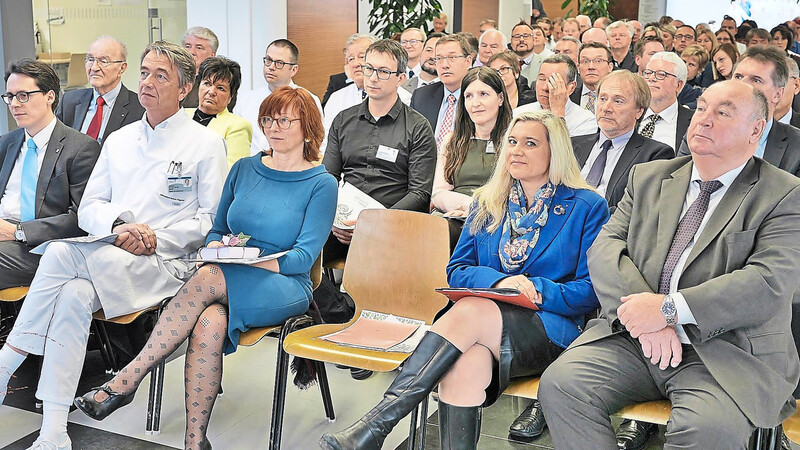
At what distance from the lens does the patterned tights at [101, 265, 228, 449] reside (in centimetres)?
295

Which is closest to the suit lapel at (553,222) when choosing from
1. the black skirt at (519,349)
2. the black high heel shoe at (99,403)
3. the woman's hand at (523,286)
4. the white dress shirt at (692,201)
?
the woman's hand at (523,286)

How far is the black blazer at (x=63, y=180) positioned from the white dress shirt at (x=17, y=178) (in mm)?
41

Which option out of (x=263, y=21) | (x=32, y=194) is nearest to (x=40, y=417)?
(x=32, y=194)

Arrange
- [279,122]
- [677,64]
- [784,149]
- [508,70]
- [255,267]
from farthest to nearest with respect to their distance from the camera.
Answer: [508,70] → [677,64] → [784,149] → [279,122] → [255,267]

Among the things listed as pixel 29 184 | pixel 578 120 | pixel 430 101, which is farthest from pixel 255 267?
Result: pixel 430 101

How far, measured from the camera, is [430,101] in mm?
5535

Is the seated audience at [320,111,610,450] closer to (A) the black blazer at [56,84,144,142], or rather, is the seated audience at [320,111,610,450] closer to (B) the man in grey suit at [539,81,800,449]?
(B) the man in grey suit at [539,81,800,449]

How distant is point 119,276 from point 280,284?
2.21ft

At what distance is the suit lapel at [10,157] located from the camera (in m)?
3.86

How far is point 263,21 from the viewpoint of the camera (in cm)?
765

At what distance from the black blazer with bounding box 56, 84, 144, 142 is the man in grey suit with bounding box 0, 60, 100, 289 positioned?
0.65m

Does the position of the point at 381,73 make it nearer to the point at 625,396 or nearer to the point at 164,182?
the point at 164,182

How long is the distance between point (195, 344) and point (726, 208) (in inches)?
72.7

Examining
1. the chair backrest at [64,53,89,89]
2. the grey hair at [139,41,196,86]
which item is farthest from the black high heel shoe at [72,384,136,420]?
the chair backrest at [64,53,89,89]
